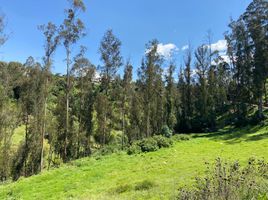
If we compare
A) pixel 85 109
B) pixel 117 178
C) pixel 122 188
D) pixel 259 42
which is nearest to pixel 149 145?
pixel 117 178

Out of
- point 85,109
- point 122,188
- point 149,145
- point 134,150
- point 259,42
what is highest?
point 259,42

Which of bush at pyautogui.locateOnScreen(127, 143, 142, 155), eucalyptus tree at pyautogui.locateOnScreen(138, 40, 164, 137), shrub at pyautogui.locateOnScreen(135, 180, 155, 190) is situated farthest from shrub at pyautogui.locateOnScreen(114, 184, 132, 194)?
eucalyptus tree at pyautogui.locateOnScreen(138, 40, 164, 137)

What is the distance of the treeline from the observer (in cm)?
2777

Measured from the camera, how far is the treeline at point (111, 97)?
27766 millimetres

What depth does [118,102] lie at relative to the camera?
121 ft

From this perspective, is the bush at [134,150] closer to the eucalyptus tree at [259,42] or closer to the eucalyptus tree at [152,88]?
the eucalyptus tree at [152,88]

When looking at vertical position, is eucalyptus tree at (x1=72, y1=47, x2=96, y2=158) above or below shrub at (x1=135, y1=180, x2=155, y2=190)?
above

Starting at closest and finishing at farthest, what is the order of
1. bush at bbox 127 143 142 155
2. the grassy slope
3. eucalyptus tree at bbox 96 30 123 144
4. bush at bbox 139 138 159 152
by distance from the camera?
1. the grassy slope
2. bush at bbox 127 143 142 155
3. bush at bbox 139 138 159 152
4. eucalyptus tree at bbox 96 30 123 144

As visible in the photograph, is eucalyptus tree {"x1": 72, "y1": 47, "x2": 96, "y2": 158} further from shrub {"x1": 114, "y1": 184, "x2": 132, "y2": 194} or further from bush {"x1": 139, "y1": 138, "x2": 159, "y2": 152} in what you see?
shrub {"x1": 114, "y1": 184, "x2": 132, "y2": 194}

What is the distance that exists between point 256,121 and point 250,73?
757 cm

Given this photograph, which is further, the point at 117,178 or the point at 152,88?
the point at 152,88

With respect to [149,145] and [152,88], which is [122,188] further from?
[152,88]

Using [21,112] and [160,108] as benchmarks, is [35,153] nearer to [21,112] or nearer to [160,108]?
[21,112]

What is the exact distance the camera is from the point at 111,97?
37.4m
